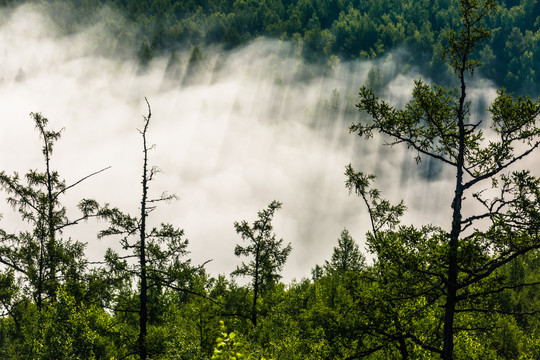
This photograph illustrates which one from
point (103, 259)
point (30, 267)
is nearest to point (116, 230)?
point (103, 259)

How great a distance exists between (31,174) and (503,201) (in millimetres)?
16488

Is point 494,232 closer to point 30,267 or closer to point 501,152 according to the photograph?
point 501,152

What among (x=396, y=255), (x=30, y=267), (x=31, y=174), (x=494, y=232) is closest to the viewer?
(x=494, y=232)

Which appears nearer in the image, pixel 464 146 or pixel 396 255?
pixel 396 255

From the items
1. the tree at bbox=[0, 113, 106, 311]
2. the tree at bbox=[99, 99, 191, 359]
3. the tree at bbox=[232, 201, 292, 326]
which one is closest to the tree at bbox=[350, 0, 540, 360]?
the tree at bbox=[99, 99, 191, 359]

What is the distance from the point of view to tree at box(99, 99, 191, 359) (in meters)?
16.0

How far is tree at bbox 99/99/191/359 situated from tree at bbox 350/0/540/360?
8.60 metres

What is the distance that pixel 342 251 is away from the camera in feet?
161

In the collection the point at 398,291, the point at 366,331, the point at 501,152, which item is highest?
the point at 501,152

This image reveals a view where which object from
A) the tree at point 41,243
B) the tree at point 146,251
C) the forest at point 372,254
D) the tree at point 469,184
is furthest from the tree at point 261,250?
the tree at point 469,184

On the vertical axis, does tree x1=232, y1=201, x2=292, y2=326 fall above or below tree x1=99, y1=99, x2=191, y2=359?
above

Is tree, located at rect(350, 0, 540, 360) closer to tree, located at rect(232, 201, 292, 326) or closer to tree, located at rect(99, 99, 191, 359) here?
tree, located at rect(99, 99, 191, 359)

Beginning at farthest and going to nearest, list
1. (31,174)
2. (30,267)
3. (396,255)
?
(31,174)
(30,267)
(396,255)

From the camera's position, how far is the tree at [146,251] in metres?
16.0
